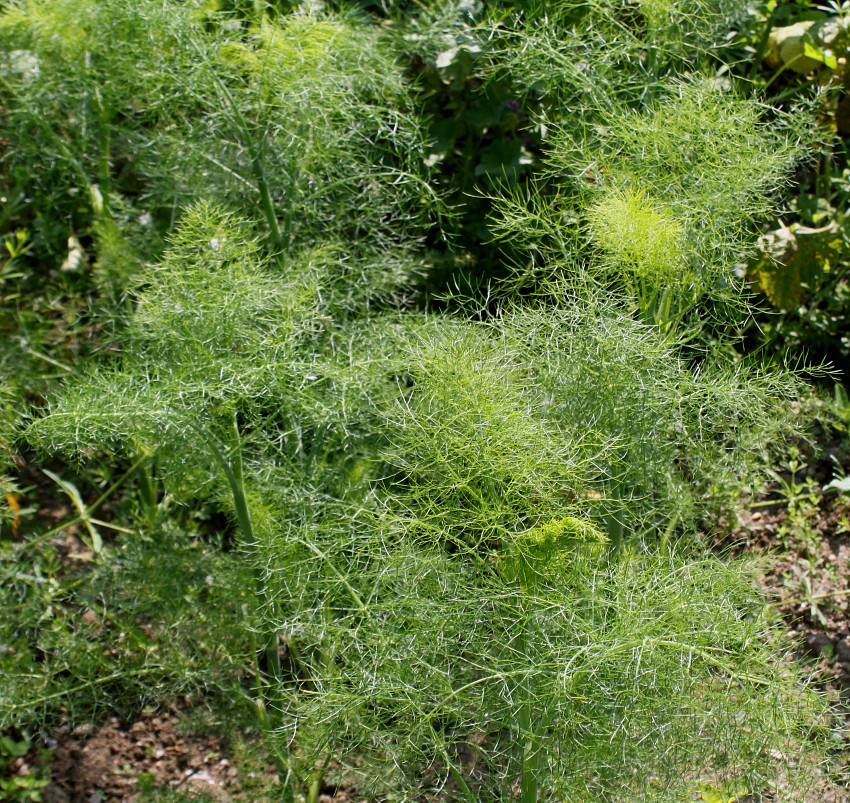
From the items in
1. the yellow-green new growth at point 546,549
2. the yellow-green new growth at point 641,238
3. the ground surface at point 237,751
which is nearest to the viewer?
the yellow-green new growth at point 546,549

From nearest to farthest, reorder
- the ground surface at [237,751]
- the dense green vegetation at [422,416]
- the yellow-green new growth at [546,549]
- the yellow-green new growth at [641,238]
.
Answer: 1. the yellow-green new growth at [546,549]
2. the dense green vegetation at [422,416]
3. the yellow-green new growth at [641,238]
4. the ground surface at [237,751]

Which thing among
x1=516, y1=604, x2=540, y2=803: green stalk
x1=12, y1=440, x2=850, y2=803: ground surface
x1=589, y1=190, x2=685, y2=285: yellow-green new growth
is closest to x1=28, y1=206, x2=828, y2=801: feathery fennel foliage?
x1=516, y1=604, x2=540, y2=803: green stalk

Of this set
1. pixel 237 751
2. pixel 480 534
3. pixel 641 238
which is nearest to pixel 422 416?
pixel 480 534

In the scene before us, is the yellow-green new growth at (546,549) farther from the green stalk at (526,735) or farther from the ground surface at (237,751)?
the ground surface at (237,751)

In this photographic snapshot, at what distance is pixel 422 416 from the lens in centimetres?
166

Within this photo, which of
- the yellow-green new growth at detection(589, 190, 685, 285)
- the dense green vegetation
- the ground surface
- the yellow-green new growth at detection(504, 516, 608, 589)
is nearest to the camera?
the yellow-green new growth at detection(504, 516, 608, 589)

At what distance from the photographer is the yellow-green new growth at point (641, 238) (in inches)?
68.9

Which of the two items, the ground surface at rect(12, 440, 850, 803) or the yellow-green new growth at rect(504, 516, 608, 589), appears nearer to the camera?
the yellow-green new growth at rect(504, 516, 608, 589)

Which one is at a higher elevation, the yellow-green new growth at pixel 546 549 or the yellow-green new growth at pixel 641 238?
the yellow-green new growth at pixel 641 238

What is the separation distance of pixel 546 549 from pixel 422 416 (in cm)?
33

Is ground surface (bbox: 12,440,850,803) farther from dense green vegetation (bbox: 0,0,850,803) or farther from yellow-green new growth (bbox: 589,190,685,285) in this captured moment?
yellow-green new growth (bbox: 589,190,685,285)

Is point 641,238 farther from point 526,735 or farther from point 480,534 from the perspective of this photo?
point 526,735

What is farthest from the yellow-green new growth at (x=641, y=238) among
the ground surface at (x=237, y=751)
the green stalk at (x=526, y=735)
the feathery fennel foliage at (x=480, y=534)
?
the ground surface at (x=237, y=751)

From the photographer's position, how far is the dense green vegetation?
1564 mm
